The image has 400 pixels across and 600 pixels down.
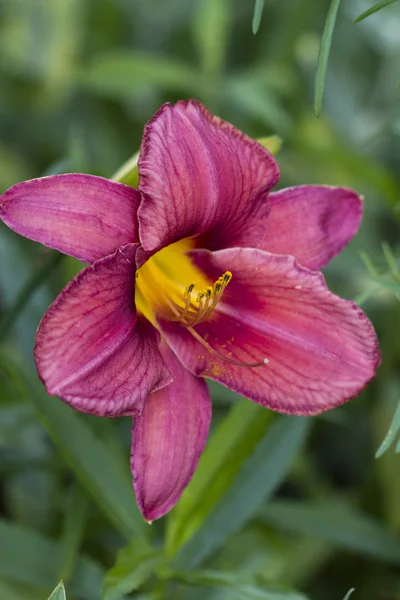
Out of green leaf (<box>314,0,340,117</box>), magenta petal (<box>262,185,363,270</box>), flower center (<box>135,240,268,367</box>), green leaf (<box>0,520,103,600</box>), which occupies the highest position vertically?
green leaf (<box>314,0,340,117</box>)

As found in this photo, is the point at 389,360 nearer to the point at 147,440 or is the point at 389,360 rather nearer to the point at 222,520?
the point at 222,520

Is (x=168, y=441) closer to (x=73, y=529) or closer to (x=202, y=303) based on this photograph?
(x=202, y=303)

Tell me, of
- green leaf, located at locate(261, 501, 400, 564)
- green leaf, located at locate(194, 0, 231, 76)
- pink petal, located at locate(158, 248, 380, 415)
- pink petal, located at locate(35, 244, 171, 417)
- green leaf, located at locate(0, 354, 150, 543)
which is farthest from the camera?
green leaf, located at locate(194, 0, 231, 76)

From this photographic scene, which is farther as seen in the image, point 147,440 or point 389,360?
point 389,360

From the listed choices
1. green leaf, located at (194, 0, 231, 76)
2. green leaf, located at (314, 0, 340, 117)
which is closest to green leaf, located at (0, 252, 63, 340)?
green leaf, located at (314, 0, 340, 117)

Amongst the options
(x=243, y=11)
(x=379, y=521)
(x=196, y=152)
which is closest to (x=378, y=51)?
(x=243, y=11)

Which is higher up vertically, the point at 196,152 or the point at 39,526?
the point at 196,152

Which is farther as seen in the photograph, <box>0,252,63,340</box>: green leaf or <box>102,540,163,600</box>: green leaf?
<box>0,252,63,340</box>: green leaf

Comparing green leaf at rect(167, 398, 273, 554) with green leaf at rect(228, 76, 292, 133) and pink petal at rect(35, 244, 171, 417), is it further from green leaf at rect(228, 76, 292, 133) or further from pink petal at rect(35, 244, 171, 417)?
green leaf at rect(228, 76, 292, 133)
